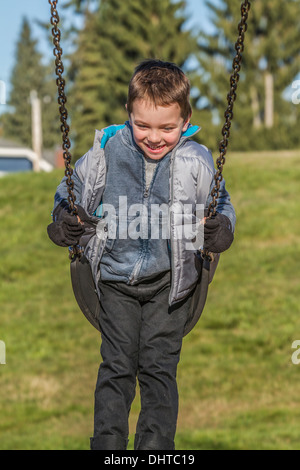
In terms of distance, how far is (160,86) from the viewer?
3781 millimetres

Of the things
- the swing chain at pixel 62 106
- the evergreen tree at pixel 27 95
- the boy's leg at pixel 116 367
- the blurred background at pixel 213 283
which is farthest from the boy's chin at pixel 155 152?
the evergreen tree at pixel 27 95

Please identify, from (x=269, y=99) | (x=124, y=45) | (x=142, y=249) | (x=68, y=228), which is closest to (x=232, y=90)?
(x=142, y=249)

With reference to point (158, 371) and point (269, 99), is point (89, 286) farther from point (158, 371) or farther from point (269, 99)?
point (269, 99)

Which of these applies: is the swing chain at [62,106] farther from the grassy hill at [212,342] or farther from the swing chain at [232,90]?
the grassy hill at [212,342]

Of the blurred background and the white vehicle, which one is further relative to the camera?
the white vehicle

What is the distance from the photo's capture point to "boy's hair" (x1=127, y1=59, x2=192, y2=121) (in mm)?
3783

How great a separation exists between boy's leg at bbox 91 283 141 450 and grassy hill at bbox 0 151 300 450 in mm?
9957

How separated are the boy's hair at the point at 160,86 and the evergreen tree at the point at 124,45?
35971 millimetres

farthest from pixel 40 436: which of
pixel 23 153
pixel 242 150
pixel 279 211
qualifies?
pixel 23 153

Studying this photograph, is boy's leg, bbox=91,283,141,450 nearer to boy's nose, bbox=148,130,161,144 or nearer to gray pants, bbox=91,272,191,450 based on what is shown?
gray pants, bbox=91,272,191,450

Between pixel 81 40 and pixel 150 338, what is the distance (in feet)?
170

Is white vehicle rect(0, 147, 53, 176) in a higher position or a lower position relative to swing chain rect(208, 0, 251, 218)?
higher

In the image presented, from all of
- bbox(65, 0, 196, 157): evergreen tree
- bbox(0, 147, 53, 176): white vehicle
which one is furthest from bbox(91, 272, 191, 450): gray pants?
bbox(0, 147, 53, 176): white vehicle
